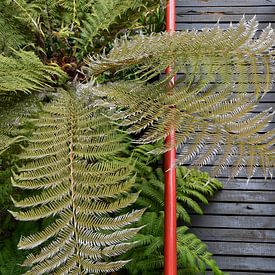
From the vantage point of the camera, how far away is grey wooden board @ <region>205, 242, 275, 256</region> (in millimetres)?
1845

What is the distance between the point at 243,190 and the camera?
2.01m

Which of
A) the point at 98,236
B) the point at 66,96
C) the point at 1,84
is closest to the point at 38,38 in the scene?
the point at 66,96

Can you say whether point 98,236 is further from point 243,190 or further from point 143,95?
point 243,190

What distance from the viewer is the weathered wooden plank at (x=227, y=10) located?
8.80 ft

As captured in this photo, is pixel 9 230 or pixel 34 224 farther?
pixel 9 230

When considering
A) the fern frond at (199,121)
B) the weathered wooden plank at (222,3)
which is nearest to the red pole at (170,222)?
the fern frond at (199,121)

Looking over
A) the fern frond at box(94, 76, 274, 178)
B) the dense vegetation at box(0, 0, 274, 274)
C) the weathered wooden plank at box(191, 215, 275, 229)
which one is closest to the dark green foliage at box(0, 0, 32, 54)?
the dense vegetation at box(0, 0, 274, 274)

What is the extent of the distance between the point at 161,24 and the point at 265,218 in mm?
1183

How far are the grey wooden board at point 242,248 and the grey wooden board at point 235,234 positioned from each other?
17 mm

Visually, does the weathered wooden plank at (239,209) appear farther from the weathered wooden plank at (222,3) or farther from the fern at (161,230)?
the weathered wooden plank at (222,3)

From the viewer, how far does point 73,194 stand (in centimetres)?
98

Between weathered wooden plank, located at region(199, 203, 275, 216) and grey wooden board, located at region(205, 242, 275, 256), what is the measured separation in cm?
13

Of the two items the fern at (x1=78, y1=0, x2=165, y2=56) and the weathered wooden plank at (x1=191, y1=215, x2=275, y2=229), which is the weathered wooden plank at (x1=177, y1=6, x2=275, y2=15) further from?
the weathered wooden plank at (x1=191, y1=215, x2=275, y2=229)

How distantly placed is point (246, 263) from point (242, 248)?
2.2 inches
